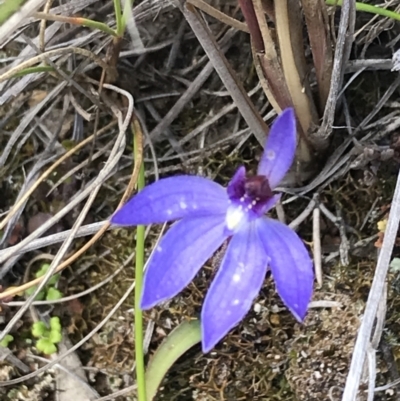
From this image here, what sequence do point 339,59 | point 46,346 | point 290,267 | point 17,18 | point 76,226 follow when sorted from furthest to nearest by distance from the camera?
1. point 46,346
2. point 76,226
3. point 339,59
4. point 290,267
5. point 17,18

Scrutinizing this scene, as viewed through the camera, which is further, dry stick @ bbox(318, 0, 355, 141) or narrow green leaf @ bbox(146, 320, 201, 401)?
narrow green leaf @ bbox(146, 320, 201, 401)

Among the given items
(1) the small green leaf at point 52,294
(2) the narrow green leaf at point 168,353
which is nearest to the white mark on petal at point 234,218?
(2) the narrow green leaf at point 168,353

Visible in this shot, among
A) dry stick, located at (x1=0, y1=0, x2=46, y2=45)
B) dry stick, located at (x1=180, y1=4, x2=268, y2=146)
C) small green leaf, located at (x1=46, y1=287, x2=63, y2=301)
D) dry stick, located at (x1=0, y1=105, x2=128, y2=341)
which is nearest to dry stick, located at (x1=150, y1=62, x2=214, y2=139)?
dry stick, located at (x1=0, y1=105, x2=128, y2=341)

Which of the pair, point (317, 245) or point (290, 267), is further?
point (317, 245)

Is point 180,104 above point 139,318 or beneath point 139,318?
above

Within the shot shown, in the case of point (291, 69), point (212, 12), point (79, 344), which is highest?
point (212, 12)

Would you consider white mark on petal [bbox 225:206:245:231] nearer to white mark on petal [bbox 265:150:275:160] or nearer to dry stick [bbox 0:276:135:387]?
white mark on petal [bbox 265:150:275:160]

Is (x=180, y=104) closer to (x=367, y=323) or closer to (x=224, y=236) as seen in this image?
(x=224, y=236)

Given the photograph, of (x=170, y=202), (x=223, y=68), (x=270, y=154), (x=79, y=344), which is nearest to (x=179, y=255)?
(x=170, y=202)
